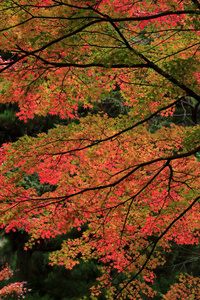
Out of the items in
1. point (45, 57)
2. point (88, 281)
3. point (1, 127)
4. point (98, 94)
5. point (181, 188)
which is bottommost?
point (88, 281)

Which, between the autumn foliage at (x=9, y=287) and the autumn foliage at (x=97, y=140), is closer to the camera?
the autumn foliage at (x=97, y=140)

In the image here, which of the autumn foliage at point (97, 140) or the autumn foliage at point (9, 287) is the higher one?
the autumn foliage at point (97, 140)

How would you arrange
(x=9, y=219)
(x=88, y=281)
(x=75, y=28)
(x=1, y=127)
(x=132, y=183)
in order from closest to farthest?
1. (x=75, y=28)
2. (x=9, y=219)
3. (x=132, y=183)
4. (x=88, y=281)
5. (x=1, y=127)

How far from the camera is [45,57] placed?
11.6ft

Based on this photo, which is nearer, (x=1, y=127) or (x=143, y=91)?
(x=143, y=91)

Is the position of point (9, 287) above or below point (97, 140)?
below

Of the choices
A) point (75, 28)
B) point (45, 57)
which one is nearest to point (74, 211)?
point (45, 57)

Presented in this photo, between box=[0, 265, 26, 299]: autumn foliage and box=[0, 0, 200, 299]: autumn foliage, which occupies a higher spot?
box=[0, 0, 200, 299]: autumn foliage

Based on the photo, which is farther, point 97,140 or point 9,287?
point 9,287

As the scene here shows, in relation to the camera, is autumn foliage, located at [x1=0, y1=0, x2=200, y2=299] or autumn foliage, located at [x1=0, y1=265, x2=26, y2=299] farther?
autumn foliage, located at [x1=0, y1=265, x2=26, y2=299]

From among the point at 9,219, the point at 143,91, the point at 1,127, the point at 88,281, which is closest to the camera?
the point at 9,219

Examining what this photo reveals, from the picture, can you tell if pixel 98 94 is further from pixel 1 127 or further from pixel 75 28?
pixel 1 127

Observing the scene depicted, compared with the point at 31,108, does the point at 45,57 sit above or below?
above

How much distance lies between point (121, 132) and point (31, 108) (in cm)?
168
